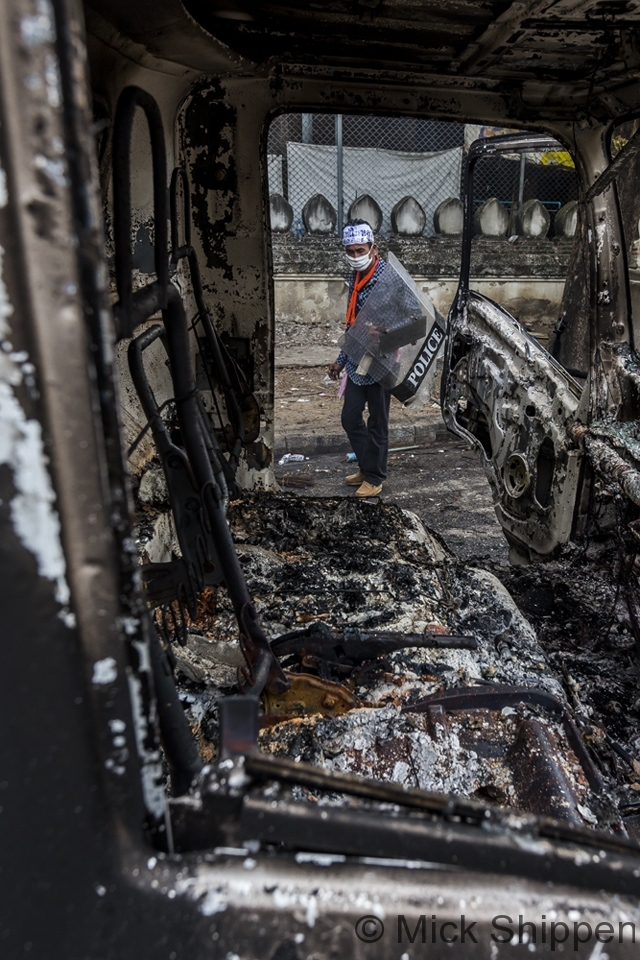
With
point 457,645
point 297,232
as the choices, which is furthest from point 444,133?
point 457,645

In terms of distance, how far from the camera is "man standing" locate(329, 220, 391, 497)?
5.30 m

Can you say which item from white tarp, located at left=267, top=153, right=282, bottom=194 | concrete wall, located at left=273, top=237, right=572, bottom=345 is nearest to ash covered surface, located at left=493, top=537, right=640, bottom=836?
concrete wall, located at left=273, top=237, right=572, bottom=345

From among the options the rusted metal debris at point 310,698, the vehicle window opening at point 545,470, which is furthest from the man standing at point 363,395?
the rusted metal debris at point 310,698

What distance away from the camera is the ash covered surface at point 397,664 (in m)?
1.62

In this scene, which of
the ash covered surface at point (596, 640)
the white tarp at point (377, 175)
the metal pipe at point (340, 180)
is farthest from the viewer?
the white tarp at point (377, 175)

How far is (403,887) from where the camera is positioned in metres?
0.75

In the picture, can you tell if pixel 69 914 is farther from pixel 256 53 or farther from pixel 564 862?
pixel 256 53

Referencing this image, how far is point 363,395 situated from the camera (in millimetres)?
5758

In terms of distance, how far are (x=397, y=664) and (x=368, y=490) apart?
12.7ft

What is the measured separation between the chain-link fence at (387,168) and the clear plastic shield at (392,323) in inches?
267

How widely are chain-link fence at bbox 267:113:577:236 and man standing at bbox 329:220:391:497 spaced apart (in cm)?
573

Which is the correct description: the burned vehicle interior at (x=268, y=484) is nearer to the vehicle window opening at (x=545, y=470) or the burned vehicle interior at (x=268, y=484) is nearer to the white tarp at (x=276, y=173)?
the vehicle window opening at (x=545, y=470)

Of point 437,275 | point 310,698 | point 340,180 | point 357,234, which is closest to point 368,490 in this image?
point 357,234

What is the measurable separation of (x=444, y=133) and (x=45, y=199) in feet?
43.3
